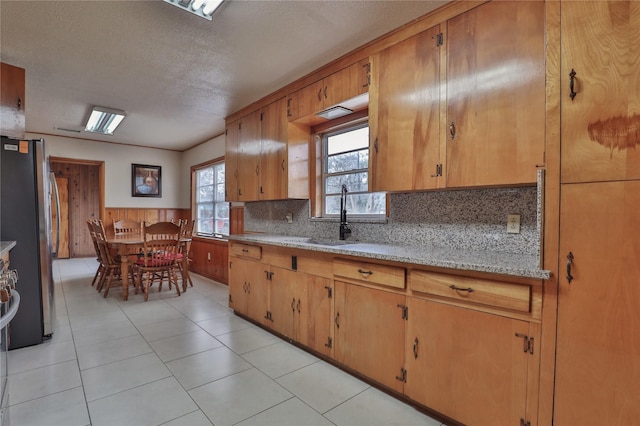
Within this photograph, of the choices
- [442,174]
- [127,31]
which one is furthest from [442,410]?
[127,31]

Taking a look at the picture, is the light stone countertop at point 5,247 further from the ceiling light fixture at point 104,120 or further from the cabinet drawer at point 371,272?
the ceiling light fixture at point 104,120

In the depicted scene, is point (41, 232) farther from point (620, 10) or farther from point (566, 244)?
point (620, 10)

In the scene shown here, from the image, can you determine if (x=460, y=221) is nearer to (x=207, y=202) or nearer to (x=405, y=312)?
(x=405, y=312)

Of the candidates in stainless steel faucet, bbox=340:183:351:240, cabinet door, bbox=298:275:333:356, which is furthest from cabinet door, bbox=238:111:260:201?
cabinet door, bbox=298:275:333:356

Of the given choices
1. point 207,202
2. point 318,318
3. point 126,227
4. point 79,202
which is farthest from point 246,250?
point 79,202

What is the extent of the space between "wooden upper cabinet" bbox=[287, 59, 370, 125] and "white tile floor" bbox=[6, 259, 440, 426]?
2.13 meters

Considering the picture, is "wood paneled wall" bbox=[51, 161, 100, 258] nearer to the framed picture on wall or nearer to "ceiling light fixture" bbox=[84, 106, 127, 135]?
the framed picture on wall

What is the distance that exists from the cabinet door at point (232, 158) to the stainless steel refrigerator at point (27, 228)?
1902mm

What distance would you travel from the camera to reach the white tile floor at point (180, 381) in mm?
1729

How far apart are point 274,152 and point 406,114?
165 centimetres

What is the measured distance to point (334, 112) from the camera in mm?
2854

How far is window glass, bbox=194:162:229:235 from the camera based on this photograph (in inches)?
218

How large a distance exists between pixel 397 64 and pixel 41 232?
3226 mm

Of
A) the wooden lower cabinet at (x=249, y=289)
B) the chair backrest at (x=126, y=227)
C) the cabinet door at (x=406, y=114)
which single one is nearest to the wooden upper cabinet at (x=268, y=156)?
the wooden lower cabinet at (x=249, y=289)
